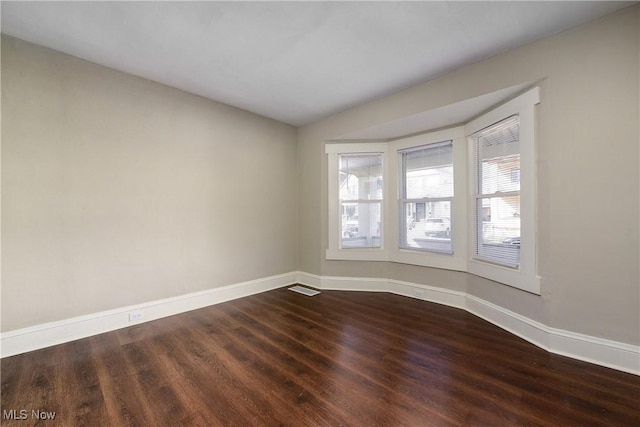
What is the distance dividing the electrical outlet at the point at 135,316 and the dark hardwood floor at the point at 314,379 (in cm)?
10

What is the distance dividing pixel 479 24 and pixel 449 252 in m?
2.48

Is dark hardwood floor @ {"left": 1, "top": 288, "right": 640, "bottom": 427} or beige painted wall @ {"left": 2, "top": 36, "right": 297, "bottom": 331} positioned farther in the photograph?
beige painted wall @ {"left": 2, "top": 36, "right": 297, "bottom": 331}

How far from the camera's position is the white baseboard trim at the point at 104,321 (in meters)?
2.30

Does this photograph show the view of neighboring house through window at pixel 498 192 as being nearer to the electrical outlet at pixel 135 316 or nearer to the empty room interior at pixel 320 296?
the empty room interior at pixel 320 296

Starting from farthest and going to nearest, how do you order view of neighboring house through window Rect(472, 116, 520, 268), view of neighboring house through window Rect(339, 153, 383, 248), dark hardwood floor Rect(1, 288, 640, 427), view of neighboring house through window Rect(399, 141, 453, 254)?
view of neighboring house through window Rect(339, 153, 383, 248)
view of neighboring house through window Rect(399, 141, 453, 254)
view of neighboring house through window Rect(472, 116, 520, 268)
dark hardwood floor Rect(1, 288, 640, 427)

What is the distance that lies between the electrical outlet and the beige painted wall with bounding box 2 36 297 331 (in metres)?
0.14

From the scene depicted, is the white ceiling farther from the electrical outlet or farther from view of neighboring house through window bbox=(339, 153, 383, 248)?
the electrical outlet

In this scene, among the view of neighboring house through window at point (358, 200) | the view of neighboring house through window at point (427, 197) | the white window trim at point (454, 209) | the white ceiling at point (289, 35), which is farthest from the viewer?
the view of neighboring house through window at point (358, 200)

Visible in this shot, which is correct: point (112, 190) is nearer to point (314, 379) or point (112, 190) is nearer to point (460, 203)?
point (314, 379)

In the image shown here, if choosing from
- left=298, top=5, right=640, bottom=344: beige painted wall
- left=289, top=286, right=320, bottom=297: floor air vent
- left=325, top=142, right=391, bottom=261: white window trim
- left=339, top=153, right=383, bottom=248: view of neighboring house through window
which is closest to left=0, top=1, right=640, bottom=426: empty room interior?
left=298, top=5, right=640, bottom=344: beige painted wall

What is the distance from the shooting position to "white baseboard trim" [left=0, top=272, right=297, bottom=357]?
2.30 metres

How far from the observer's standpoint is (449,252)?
138 inches

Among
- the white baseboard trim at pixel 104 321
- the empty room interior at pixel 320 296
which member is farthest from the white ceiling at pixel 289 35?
the white baseboard trim at pixel 104 321

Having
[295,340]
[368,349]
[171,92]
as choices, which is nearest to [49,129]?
[171,92]
